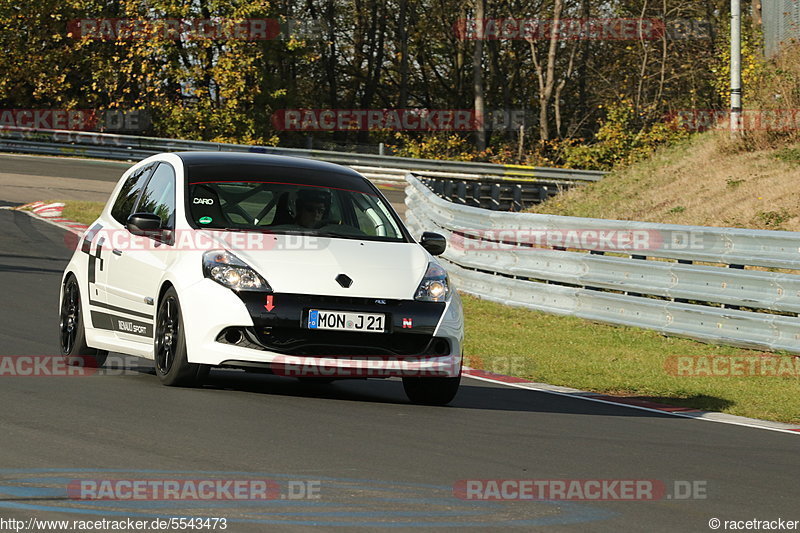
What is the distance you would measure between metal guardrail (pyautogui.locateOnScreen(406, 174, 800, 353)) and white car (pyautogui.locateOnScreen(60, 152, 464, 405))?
4.25 m

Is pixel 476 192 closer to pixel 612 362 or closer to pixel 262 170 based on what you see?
pixel 612 362

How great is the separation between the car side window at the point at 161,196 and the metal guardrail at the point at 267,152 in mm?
26291

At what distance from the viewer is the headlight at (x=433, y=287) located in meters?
8.45

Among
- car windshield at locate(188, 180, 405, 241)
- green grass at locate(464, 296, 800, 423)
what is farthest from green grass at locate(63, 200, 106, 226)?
car windshield at locate(188, 180, 405, 241)

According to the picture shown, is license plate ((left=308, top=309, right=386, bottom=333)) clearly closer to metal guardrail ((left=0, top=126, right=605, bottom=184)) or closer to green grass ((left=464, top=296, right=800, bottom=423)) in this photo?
green grass ((left=464, top=296, right=800, bottom=423))

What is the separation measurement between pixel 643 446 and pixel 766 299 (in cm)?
519

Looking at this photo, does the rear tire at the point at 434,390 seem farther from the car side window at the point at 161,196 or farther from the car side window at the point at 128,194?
the car side window at the point at 128,194

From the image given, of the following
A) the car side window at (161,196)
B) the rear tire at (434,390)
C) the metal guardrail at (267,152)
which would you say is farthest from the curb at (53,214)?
the rear tire at (434,390)

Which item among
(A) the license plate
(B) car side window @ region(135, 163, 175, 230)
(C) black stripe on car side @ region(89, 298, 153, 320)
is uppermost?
(B) car side window @ region(135, 163, 175, 230)

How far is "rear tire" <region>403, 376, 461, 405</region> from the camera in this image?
8.66 metres

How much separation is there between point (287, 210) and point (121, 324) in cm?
146

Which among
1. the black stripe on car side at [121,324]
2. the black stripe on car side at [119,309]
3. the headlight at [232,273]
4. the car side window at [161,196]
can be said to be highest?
the car side window at [161,196]

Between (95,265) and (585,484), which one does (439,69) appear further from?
(585,484)

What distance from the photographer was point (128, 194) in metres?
10.1
